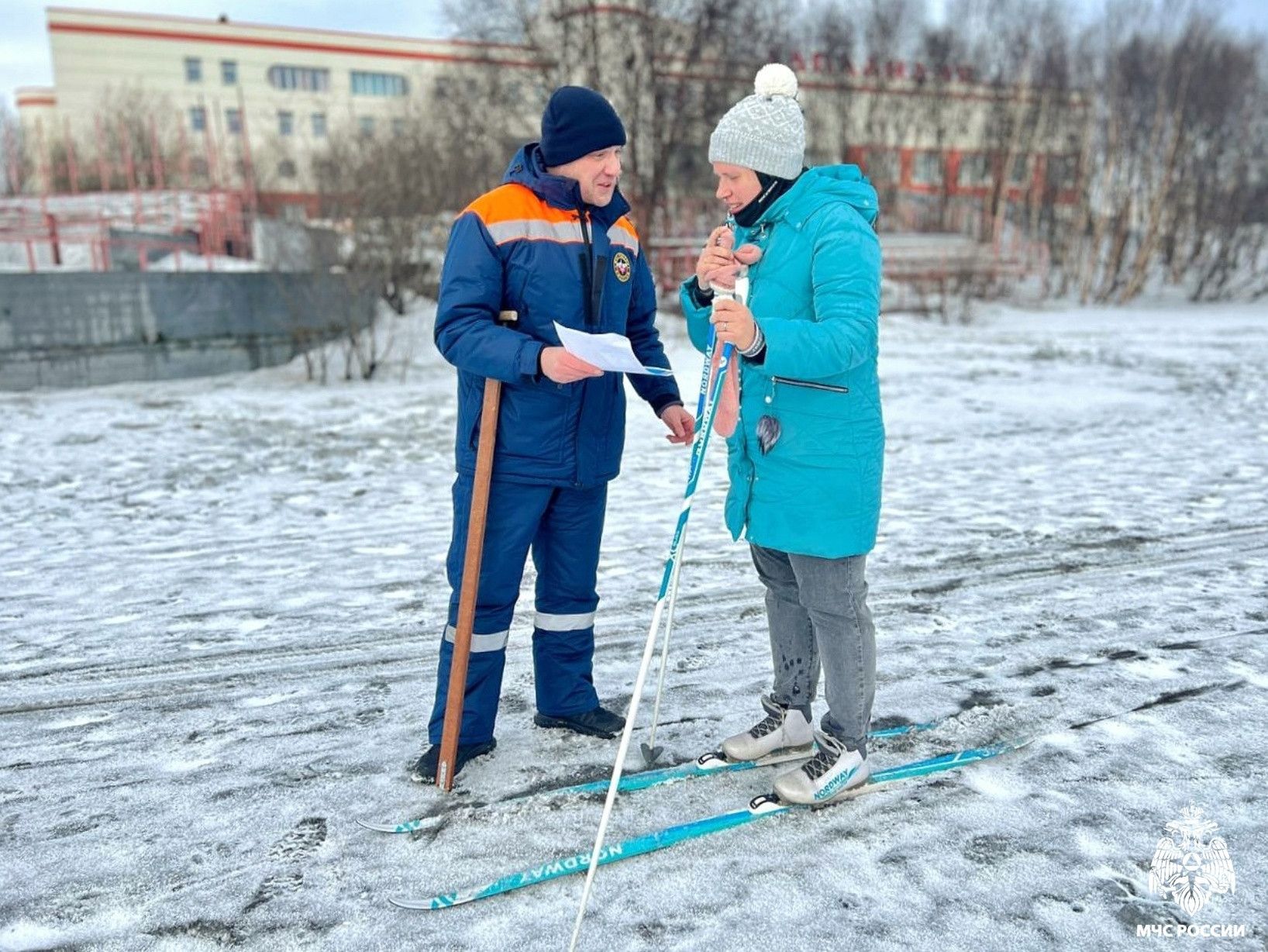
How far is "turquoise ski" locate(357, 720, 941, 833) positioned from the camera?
2502 millimetres

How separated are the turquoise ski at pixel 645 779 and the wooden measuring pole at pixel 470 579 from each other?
205mm

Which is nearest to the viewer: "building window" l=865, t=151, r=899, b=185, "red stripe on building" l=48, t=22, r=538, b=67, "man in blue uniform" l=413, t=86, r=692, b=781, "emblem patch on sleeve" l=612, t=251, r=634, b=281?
"man in blue uniform" l=413, t=86, r=692, b=781

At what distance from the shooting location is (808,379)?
2.32 metres

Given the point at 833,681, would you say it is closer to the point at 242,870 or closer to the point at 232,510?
the point at 242,870

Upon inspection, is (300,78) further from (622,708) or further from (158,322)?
(622,708)

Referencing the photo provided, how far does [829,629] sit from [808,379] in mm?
693

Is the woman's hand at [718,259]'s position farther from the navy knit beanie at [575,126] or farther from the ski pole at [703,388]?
the navy knit beanie at [575,126]

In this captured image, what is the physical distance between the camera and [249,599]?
434 cm

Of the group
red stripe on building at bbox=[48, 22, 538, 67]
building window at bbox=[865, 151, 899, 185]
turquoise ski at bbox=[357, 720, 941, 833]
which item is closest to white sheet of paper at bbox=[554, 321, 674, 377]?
turquoise ski at bbox=[357, 720, 941, 833]

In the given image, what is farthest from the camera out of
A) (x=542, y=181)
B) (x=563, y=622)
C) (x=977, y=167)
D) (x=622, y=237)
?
(x=977, y=167)

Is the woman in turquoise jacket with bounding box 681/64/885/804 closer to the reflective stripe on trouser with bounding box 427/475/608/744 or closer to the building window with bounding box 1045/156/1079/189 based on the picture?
the reflective stripe on trouser with bounding box 427/475/608/744

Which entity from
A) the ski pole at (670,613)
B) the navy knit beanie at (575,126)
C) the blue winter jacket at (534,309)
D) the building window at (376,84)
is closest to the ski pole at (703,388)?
the ski pole at (670,613)

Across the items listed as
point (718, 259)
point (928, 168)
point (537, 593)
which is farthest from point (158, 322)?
point (928, 168)

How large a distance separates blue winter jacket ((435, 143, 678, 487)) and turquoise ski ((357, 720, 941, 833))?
88cm
